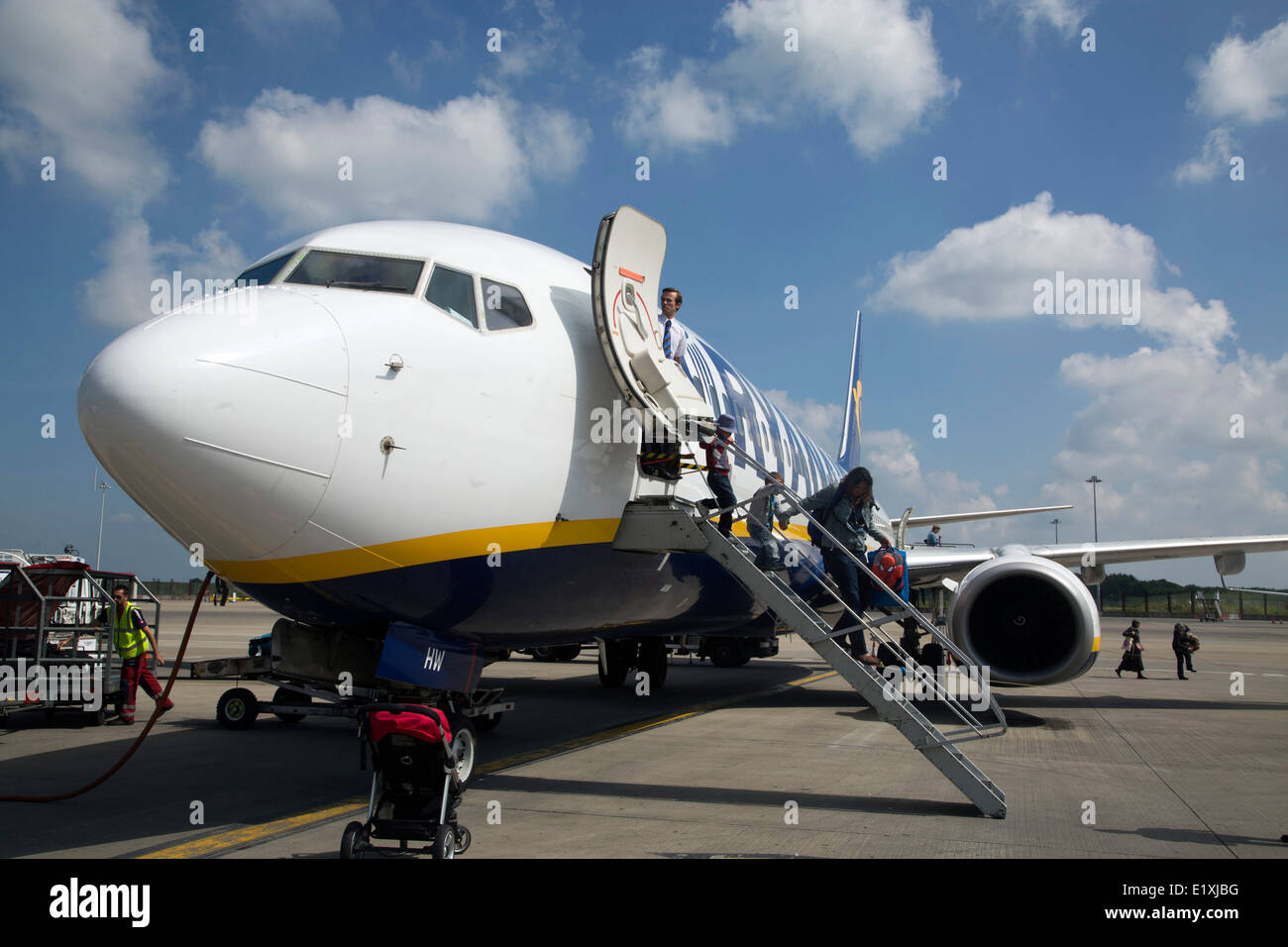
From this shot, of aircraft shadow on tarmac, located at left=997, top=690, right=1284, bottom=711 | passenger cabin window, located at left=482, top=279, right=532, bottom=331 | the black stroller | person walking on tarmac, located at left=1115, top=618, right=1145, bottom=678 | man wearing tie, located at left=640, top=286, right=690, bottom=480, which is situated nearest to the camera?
the black stroller

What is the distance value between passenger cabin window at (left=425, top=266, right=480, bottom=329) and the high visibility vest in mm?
7295

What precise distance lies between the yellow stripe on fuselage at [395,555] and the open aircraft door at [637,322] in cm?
123

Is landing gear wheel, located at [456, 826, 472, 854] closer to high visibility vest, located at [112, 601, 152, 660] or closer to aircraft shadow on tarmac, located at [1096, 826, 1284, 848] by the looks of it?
aircraft shadow on tarmac, located at [1096, 826, 1284, 848]

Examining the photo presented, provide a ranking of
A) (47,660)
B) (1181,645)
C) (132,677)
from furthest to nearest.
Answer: (1181,645) < (132,677) < (47,660)

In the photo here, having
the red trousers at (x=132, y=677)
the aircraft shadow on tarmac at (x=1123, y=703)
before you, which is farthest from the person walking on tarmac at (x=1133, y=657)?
the red trousers at (x=132, y=677)

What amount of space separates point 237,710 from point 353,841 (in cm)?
669

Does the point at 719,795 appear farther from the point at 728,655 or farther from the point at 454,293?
the point at 728,655

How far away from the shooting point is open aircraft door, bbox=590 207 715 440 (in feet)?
21.8

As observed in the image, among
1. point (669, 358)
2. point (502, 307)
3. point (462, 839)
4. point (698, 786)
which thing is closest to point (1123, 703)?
point (698, 786)

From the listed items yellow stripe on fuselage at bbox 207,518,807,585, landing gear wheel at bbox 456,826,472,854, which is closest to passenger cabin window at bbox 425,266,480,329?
yellow stripe on fuselage at bbox 207,518,807,585

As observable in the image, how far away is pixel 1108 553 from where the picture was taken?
1428 centimetres

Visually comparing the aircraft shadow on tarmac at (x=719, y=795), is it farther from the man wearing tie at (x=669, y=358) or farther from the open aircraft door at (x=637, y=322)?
the open aircraft door at (x=637, y=322)

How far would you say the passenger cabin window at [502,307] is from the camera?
6.16 m

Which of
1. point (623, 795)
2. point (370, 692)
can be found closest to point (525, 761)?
point (623, 795)
